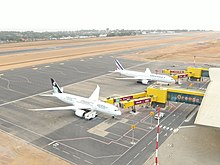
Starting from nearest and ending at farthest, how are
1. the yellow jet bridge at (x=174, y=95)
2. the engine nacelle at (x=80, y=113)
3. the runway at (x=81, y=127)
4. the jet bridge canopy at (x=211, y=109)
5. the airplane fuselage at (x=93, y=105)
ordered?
the jet bridge canopy at (x=211, y=109) < the runway at (x=81, y=127) < the airplane fuselage at (x=93, y=105) < the engine nacelle at (x=80, y=113) < the yellow jet bridge at (x=174, y=95)

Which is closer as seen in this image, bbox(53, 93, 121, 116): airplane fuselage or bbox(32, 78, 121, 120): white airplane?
bbox(53, 93, 121, 116): airplane fuselage

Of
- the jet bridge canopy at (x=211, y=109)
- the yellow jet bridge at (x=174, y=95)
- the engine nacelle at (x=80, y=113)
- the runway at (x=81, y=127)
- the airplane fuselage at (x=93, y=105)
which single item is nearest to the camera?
the jet bridge canopy at (x=211, y=109)

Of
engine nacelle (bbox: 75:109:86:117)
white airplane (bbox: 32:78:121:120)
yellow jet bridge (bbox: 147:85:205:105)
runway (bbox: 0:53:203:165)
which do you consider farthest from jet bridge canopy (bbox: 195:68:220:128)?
engine nacelle (bbox: 75:109:86:117)

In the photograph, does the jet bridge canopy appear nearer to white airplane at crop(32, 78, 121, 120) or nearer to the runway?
the runway

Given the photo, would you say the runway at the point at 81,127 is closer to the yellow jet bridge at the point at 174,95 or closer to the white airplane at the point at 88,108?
the white airplane at the point at 88,108

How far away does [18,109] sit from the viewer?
5784 cm

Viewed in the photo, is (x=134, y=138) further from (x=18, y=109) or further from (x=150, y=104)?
(x=18, y=109)

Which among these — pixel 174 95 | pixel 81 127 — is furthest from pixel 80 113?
pixel 174 95

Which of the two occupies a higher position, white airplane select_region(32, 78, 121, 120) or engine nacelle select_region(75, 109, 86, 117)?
white airplane select_region(32, 78, 121, 120)

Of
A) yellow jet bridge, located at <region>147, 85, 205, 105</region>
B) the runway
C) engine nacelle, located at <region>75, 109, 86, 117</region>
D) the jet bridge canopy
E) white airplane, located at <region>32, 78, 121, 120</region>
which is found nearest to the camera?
the jet bridge canopy

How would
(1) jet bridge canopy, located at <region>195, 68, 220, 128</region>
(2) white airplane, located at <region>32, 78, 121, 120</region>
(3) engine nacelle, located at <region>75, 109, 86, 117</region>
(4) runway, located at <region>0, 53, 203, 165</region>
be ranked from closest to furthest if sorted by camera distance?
(1) jet bridge canopy, located at <region>195, 68, 220, 128</region> < (4) runway, located at <region>0, 53, 203, 165</region> < (2) white airplane, located at <region>32, 78, 121, 120</region> < (3) engine nacelle, located at <region>75, 109, 86, 117</region>

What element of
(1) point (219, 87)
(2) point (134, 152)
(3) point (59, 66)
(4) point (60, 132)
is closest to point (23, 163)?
(4) point (60, 132)

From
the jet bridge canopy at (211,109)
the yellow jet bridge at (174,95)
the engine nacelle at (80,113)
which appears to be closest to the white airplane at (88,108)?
the engine nacelle at (80,113)

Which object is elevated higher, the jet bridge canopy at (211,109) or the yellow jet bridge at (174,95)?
the jet bridge canopy at (211,109)
